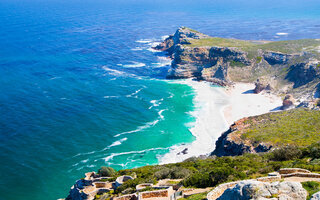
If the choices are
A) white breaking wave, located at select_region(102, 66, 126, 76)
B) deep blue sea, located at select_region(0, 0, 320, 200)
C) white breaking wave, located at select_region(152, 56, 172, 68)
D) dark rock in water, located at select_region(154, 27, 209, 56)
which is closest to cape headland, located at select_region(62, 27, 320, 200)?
dark rock in water, located at select_region(154, 27, 209, 56)

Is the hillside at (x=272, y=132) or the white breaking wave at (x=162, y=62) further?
the white breaking wave at (x=162, y=62)

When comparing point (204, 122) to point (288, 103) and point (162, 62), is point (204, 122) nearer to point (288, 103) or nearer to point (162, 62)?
point (288, 103)

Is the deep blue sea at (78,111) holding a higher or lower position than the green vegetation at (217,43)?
lower

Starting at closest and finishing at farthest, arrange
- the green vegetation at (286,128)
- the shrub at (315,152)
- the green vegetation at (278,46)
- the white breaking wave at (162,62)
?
the shrub at (315,152) < the green vegetation at (286,128) < the green vegetation at (278,46) < the white breaking wave at (162,62)

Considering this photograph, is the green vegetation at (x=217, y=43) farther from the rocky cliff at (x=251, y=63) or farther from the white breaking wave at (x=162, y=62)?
the white breaking wave at (x=162, y=62)

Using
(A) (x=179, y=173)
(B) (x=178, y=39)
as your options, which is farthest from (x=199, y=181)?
(B) (x=178, y=39)

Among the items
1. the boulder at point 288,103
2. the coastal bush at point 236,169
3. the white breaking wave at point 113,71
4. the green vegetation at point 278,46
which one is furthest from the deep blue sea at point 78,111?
the boulder at point 288,103

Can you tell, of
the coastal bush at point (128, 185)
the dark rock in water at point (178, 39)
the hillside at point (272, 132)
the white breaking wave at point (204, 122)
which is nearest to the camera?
the coastal bush at point (128, 185)
